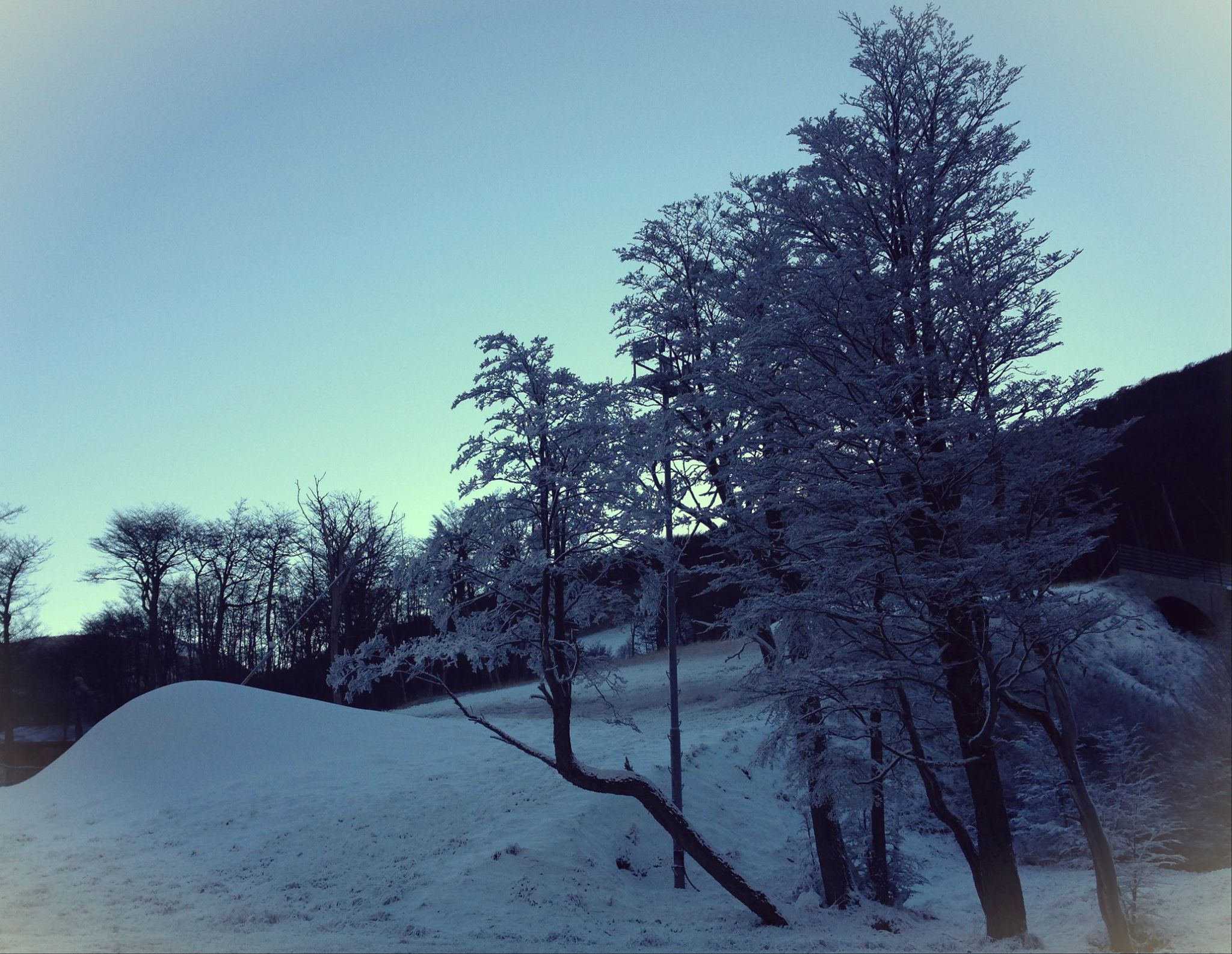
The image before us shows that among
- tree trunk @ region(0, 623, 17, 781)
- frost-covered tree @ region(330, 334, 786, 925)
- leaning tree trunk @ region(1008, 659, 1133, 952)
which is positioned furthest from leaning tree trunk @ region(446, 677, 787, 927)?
tree trunk @ region(0, 623, 17, 781)

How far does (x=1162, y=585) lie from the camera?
94.7 feet

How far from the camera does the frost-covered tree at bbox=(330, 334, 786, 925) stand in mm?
10133

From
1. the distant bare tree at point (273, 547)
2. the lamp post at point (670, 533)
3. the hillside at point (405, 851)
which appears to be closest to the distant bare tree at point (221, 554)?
the distant bare tree at point (273, 547)

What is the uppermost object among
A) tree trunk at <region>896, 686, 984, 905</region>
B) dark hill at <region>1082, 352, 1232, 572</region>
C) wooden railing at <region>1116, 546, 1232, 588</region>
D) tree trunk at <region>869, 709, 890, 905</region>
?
dark hill at <region>1082, 352, 1232, 572</region>

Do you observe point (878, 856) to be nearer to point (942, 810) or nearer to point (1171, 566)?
point (942, 810)

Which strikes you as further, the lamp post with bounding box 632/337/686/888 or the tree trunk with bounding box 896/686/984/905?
the lamp post with bounding box 632/337/686/888

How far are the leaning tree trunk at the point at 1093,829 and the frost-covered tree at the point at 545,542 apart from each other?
3649 mm

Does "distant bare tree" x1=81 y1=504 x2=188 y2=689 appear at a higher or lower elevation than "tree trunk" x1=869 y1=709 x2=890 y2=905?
higher

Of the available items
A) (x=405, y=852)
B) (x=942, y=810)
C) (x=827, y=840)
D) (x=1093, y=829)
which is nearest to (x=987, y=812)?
(x=942, y=810)

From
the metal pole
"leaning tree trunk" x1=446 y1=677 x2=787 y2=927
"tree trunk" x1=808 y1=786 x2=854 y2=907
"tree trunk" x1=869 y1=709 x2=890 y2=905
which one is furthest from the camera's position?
the metal pole

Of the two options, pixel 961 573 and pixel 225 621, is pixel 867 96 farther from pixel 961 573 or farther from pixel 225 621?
pixel 225 621

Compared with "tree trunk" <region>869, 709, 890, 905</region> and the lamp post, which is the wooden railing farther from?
the lamp post

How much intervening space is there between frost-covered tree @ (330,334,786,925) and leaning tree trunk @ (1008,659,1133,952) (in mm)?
3649

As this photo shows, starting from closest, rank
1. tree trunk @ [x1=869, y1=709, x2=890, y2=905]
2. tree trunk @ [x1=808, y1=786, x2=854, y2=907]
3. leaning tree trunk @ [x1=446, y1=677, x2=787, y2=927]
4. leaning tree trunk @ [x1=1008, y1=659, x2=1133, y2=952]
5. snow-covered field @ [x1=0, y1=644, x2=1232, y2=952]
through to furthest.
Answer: leaning tree trunk @ [x1=1008, y1=659, x2=1133, y2=952], snow-covered field @ [x1=0, y1=644, x2=1232, y2=952], leaning tree trunk @ [x1=446, y1=677, x2=787, y2=927], tree trunk @ [x1=808, y1=786, x2=854, y2=907], tree trunk @ [x1=869, y1=709, x2=890, y2=905]
